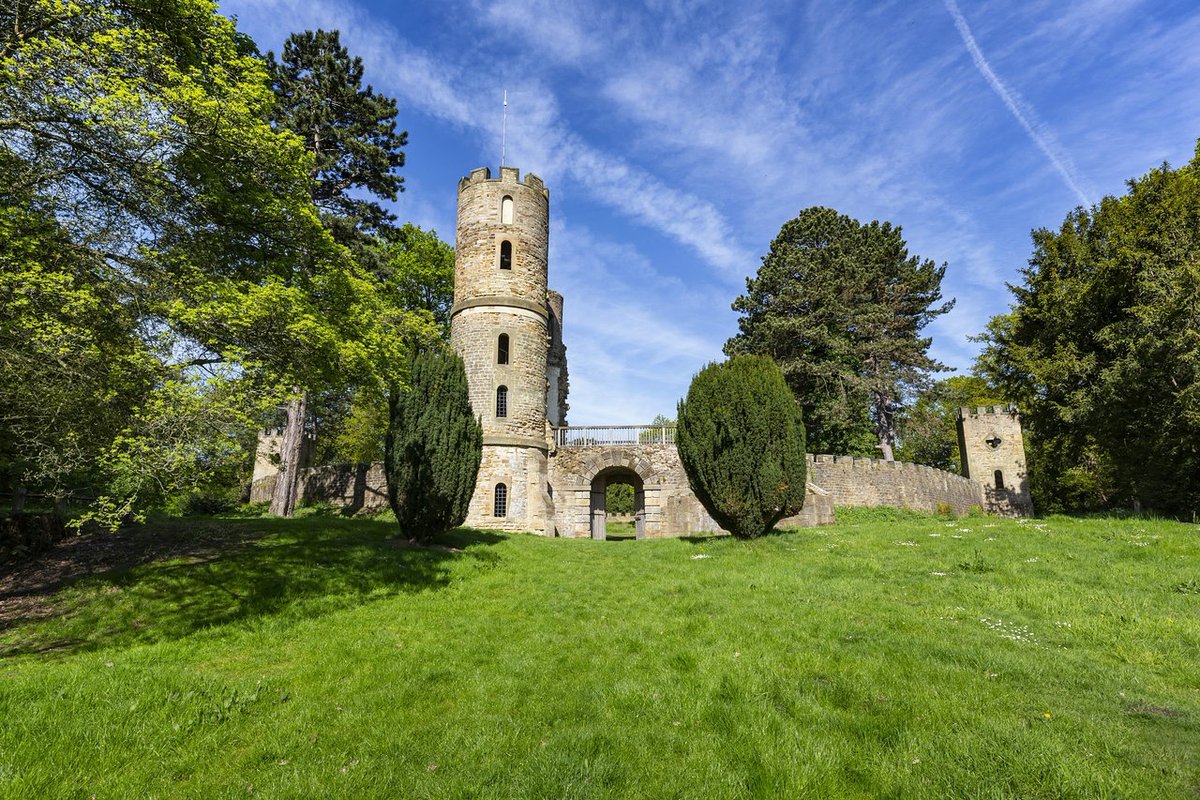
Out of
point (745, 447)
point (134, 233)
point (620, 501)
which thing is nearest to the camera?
point (134, 233)

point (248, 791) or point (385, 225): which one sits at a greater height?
point (385, 225)

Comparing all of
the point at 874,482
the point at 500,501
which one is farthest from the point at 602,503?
the point at 874,482

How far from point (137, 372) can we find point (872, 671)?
997 centimetres

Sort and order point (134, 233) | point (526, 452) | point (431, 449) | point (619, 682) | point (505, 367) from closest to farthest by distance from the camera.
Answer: point (619, 682), point (134, 233), point (431, 449), point (526, 452), point (505, 367)

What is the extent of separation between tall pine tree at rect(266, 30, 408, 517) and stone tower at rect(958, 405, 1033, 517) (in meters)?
32.4

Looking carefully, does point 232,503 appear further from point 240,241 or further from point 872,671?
point 872,671

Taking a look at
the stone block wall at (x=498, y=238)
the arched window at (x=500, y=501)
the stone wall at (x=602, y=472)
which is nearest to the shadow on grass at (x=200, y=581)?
the arched window at (x=500, y=501)

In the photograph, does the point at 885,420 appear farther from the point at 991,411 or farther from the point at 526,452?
the point at 526,452

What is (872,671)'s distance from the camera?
17.5ft

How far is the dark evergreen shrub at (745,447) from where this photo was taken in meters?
14.0

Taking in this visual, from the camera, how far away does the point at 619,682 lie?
540 centimetres

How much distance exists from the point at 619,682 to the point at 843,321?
2850 centimetres

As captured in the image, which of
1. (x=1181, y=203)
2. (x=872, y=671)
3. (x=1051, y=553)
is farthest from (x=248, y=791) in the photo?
(x=1181, y=203)

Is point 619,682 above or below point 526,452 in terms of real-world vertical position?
below
